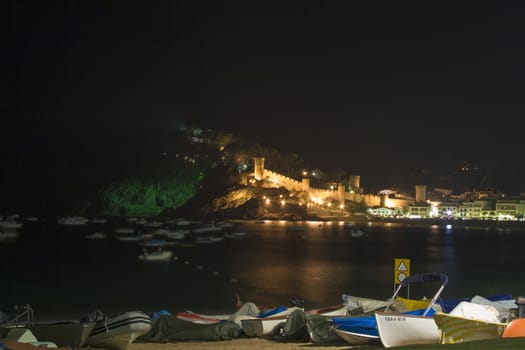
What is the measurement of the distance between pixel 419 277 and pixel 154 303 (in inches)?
346

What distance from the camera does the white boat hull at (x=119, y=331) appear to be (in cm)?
664

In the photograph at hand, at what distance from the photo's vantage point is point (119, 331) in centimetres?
701

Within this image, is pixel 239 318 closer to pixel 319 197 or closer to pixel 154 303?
pixel 154 303

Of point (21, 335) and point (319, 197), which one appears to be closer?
point (21, 335)

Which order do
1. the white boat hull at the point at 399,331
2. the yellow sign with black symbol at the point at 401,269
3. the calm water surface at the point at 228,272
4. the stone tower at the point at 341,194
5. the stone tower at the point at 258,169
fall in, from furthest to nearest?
the stone tower at the point at 258,169 < the stone tower at the point at 341,194 < the calm water surface at the point at 228,272 < the yellow sign with black symbol at the point at 401,269 < the white boat hull at the point at 399,331

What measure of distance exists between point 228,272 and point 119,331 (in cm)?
1469

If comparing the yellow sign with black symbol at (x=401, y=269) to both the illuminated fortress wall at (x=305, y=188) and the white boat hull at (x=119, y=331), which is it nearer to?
the white boat hull at (x=119, y=331)

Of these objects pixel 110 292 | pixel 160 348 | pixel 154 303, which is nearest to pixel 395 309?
pixel 160 348

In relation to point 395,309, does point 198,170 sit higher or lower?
higher

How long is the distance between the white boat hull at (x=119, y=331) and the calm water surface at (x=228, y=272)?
17.3 ft

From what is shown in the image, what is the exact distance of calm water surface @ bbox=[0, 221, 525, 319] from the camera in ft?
49.4

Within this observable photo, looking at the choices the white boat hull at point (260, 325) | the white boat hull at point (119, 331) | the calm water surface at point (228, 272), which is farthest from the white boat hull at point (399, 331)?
the calm water surface at point (228, 272)

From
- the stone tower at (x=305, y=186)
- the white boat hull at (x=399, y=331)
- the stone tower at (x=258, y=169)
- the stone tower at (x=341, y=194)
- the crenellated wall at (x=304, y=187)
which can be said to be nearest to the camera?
the white boat hull at (x=399, y=331)

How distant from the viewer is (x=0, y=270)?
22.5 meters
